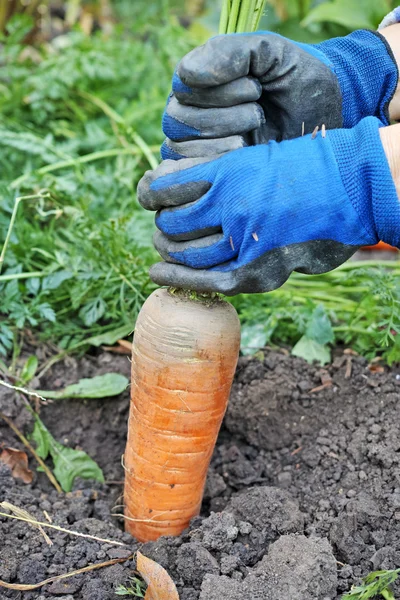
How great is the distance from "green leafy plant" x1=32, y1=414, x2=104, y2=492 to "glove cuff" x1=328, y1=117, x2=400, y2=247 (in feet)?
3.67

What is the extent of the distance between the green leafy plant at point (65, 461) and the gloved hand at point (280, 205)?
0.79 metres

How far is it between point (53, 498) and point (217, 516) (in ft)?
1.65

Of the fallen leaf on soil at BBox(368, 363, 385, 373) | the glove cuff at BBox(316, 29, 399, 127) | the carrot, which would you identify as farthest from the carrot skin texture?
the glove cuff at BBox(316, 29, 399, 127)

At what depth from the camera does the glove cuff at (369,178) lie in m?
1.52

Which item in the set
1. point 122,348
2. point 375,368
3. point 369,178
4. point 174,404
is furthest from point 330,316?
point 369,178

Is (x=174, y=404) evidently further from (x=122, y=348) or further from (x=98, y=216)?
(x=98, y=216)

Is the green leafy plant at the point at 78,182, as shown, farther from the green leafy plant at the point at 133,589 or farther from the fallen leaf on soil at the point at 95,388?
the green leafy plant at the point at 133,589

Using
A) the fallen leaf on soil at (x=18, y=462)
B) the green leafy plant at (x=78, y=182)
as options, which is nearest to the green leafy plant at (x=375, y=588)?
the fallen leaf on soil at (x=18, y=462)

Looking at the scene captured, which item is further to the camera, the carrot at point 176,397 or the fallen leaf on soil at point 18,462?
the fallen leaf on soil at point 18,462

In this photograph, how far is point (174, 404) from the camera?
1863mm

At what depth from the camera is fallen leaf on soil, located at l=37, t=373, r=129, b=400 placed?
2.22 metres

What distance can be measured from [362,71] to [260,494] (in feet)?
3.82

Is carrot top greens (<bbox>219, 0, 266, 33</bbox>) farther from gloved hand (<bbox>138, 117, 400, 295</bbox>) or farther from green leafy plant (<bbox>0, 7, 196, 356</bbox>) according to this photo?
green leafy plant (<bbox>0, 7, 196, 356</bbox>)

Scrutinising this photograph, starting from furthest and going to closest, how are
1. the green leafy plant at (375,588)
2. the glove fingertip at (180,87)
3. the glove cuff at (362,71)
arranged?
the glove cuff at (362,71), the glove fingertip at (180,87), the green leafy plant at (375,588)
